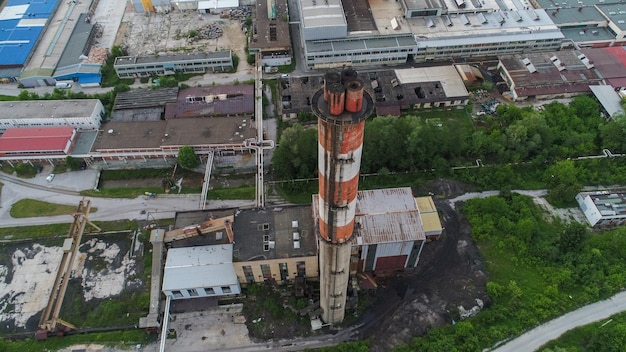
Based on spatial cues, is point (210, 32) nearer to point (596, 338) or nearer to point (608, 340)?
point (596, 338)

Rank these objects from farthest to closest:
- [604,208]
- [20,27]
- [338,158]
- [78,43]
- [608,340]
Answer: [20,27]
[78,43]
[604,208]
[608,340]
[338,158]

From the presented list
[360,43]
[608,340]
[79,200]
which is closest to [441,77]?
[360,43]

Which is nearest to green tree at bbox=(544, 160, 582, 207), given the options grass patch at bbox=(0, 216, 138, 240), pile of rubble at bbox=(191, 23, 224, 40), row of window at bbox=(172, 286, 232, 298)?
row of window at bbox=(172, 286, 232, 298)

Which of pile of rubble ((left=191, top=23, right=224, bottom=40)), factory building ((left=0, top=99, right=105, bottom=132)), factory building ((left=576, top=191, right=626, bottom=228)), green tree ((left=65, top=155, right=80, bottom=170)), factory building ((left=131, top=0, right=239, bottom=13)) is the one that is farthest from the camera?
factory building ((left=131, top=0, right=239, bottom=13))

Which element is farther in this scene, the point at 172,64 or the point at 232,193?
the point at 172,64

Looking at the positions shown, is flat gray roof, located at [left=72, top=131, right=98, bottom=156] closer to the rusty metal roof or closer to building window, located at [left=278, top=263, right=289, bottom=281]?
building window, located at [left=278, top=263, right=289, bottom=281]

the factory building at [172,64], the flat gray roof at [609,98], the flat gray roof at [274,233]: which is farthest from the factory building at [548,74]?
the factory building at [172,64]

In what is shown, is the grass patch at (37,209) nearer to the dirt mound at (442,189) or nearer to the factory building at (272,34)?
the factory building at (272,34)
